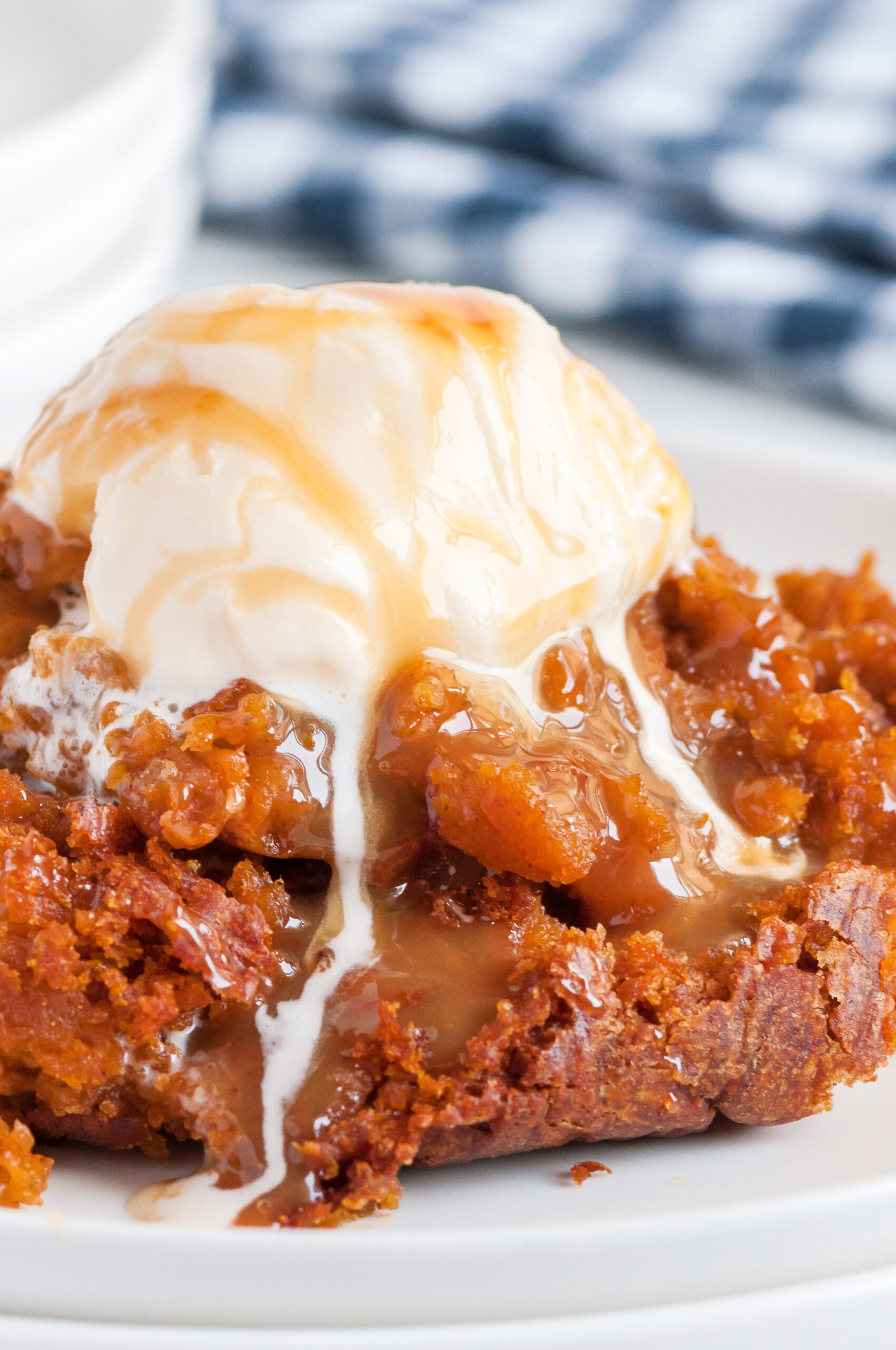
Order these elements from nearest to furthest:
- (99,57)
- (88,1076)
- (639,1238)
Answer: (639,1238) < (88,1076) < (99,57)

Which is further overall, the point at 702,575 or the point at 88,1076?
the point at 702,575

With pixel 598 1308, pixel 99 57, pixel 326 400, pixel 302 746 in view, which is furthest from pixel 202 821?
pixel 99 57

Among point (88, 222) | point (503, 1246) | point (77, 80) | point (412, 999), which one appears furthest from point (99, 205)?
point (503, 1246)

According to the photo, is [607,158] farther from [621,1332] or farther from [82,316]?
[621,1332]

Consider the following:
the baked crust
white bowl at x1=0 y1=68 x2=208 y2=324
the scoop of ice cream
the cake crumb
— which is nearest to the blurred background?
white bowl at x1=0 y1=68 x2=208 y2=324

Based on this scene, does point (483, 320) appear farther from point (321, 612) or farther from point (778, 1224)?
point (778, 1224)

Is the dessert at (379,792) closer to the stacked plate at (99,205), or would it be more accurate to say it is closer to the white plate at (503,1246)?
the white plate at (503,1246)
